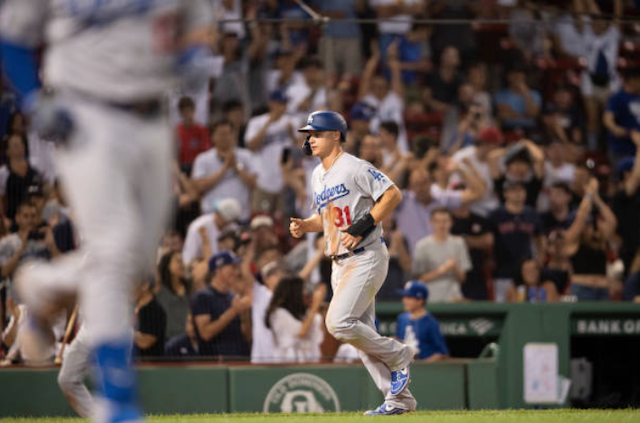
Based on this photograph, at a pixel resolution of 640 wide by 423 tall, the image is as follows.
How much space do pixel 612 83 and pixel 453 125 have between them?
6.89 feet

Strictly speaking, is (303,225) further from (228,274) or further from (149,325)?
(149,325)

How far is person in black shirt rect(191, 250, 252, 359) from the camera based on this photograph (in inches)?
433

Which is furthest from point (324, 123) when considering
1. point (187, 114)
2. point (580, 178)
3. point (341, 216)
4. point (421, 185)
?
point (580, 178)

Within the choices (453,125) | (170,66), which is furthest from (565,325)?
(170,66)

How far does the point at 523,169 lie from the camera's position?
12914 mm

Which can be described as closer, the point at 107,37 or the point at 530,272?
the point at 107,37

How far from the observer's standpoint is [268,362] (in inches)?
432

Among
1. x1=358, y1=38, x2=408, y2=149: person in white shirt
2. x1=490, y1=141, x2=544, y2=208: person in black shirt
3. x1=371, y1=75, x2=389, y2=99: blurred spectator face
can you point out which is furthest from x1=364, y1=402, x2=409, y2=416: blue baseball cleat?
x1=371, y1=75, x2=389, y2=99: blurred spectator face

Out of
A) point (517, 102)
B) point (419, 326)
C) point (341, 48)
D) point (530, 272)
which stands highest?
point (341, 48)

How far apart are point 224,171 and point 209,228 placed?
28.4 inches

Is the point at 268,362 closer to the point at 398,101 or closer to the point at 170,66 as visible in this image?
the point at 398,101

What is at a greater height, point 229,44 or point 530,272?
point 229,44

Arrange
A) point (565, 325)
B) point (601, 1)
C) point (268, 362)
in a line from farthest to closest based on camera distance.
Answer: point (601, 1)
point (565, 325)
point (268, 362)

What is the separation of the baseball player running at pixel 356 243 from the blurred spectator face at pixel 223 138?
153 inches
